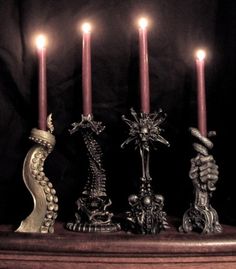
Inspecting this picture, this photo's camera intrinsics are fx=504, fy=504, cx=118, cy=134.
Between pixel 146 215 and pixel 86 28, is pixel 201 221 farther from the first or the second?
pixel 86 28

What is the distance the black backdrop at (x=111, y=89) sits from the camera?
83 centimetres

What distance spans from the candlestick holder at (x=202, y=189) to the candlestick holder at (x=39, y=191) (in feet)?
0.61

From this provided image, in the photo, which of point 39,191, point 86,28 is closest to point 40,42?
point 86,28

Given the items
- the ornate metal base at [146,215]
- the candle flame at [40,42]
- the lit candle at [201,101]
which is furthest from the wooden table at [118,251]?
the candle flame at [40,42]

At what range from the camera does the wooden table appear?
64 centimetres

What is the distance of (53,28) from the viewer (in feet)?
2.72

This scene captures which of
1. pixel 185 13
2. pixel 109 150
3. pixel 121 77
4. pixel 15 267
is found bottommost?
pixel 15 267

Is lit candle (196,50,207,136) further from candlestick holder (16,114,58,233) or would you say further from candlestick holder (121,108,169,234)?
candlestick holder (16,114,58,233)

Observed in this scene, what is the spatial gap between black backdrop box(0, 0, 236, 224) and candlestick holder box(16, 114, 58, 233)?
A: 0.11 m

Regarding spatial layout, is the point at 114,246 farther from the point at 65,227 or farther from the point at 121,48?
the point at 121,48

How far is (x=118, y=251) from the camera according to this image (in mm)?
644

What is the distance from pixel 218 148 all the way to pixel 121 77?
7.8 inches

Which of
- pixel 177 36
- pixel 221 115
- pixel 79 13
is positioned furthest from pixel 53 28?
pixel 221 115

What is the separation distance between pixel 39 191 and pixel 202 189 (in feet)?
0.75
